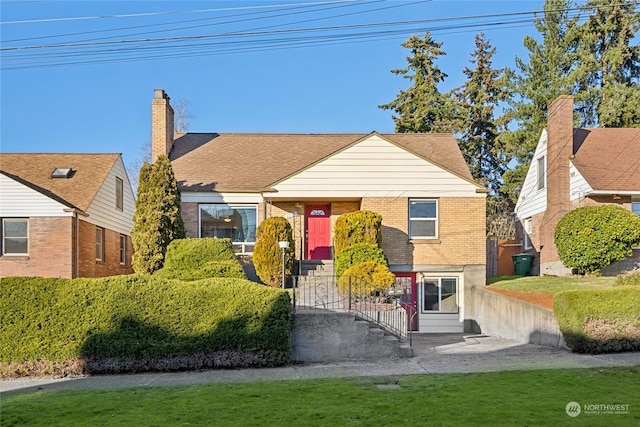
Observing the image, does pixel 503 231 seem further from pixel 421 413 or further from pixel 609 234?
pixel 421 413

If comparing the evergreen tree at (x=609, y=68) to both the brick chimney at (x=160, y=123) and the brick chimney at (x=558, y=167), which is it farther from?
the brick chimney at (x=160, y=123)

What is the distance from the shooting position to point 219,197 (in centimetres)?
2092

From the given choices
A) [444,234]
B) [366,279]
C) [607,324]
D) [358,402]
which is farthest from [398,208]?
[358,402]

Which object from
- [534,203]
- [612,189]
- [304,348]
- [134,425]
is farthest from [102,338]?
[534,203]

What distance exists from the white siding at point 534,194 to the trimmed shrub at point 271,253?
12677 millimetres

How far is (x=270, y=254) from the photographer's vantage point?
18.1 meters

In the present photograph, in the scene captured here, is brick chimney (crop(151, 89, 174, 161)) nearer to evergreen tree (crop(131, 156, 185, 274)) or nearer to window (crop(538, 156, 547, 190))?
evergreen tree (crop(131, 156, 185, 274))

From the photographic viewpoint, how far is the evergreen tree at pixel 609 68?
32938mm

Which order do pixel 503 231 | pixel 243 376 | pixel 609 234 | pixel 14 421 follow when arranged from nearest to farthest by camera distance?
pixel 14 421 < pixel 243 376 < pixel 609 234 < pixel 503 231

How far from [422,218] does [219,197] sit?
715 cm

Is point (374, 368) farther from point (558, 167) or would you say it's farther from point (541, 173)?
point (541, 173)

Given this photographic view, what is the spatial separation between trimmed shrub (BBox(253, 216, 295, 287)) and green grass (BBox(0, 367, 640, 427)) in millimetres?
7410

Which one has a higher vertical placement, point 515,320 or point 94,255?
point 94,255

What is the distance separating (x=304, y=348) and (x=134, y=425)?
627 centimetres
